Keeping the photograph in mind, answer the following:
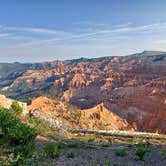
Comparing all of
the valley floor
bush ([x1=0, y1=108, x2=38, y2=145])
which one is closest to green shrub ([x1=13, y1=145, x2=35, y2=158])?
the valley floor

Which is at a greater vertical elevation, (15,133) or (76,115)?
(15,133)

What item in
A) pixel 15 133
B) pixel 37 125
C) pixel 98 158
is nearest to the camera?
pixel 98 158

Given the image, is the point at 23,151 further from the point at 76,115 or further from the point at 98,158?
the point at 76,115

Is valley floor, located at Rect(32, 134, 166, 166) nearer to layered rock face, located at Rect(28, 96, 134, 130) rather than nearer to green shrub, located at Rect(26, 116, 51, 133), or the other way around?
green shrub, located at Rect(26, 116, 51, 133)

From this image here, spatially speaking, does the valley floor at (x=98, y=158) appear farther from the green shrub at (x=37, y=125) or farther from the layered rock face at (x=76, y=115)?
the layered rock face at (x=76, y=115)

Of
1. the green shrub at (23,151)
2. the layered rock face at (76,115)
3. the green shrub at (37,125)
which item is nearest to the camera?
the green shrub at (23,151)

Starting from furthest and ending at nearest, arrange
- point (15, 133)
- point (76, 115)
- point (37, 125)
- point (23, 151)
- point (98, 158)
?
point (76, 115)
point (37, 125)
point (15, 133)
point (98, 158)
point (23, 151)

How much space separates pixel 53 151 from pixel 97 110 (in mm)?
43836

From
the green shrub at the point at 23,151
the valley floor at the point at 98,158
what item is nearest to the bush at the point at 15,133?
the valley floor at the point at 98,158

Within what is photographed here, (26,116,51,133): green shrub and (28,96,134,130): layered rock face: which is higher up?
(26,116,51,133): green shrub

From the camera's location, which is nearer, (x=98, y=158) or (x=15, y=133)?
(x=98, y=158)

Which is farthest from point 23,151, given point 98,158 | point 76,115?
point 76,115

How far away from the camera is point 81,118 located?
146 ft

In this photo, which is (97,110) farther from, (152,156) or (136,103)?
(152,156)
